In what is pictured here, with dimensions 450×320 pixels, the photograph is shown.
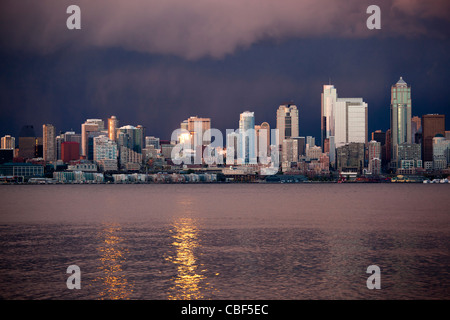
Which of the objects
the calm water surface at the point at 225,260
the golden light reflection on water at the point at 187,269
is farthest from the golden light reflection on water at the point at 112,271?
the golden light reflection on water at the point at 187,269

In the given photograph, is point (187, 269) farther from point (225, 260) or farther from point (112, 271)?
point (112, 271)

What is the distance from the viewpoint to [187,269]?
1272 inches

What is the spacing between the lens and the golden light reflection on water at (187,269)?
86.8 ft

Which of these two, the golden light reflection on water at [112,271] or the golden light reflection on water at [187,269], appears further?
the golden light reflection on water at [187,269]

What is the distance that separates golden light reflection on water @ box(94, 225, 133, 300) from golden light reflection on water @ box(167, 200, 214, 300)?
265 cm

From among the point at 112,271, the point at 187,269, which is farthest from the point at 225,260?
the point at 112,271

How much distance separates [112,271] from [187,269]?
15.2 feet

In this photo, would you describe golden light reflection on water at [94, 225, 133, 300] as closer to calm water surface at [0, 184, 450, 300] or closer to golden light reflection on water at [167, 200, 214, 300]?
calm water surface at [0, 184, 450, 300]

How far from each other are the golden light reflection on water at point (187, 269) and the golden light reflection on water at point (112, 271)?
8.68 feet

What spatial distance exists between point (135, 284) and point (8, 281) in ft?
24.6

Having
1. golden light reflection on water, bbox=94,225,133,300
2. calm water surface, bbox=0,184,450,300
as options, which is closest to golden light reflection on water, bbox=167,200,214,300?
calm water surface, bbox=0,184,450,300

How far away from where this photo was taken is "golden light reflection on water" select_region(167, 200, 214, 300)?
2645cm

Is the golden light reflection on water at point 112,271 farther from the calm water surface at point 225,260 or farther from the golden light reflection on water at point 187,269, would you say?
the golden light reflection on water at point 187,269
